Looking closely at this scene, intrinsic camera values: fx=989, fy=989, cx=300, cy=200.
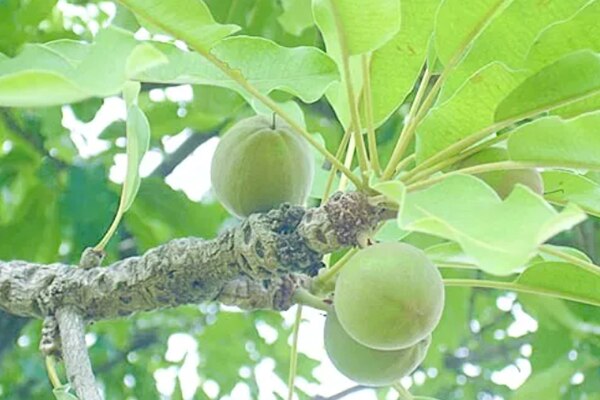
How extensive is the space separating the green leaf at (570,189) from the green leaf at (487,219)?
0.36m

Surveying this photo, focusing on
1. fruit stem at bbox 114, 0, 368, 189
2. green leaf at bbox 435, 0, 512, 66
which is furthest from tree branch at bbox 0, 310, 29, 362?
green leaf at bbox 435, 0, 512, 66

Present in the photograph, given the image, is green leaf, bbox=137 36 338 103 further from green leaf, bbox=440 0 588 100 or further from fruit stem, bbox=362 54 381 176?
green leaf, bbox=440 0 588 100

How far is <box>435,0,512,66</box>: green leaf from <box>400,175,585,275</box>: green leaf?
27cm

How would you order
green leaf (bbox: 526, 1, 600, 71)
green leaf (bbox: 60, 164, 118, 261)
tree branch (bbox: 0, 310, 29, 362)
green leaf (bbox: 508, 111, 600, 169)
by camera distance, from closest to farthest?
green leaf (bbox: 508, 111, 600, 169), green leaf (bbox: 526, 1, 600, 71), green leaf (bbox: 60, 164, 118, 261), tree branch (bbox: 0, 310, 29, 362)

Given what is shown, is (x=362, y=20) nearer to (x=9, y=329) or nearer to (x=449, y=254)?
(x=449, y=254)

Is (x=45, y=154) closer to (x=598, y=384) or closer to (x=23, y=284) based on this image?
(x=23, y=284)

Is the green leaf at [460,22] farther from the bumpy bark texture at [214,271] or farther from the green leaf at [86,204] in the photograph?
the green leaf at [86,204]

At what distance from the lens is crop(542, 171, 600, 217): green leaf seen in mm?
1162

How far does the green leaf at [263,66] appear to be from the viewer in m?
1.01

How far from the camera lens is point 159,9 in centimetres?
96

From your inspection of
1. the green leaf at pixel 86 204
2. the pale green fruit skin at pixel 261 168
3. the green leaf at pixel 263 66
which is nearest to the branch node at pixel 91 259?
the pale green fruit skin at pixel 261 168

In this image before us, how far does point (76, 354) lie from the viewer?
1.04 meters

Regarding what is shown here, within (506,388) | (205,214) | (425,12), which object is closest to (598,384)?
(506,388)

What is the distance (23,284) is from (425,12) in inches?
22.8
